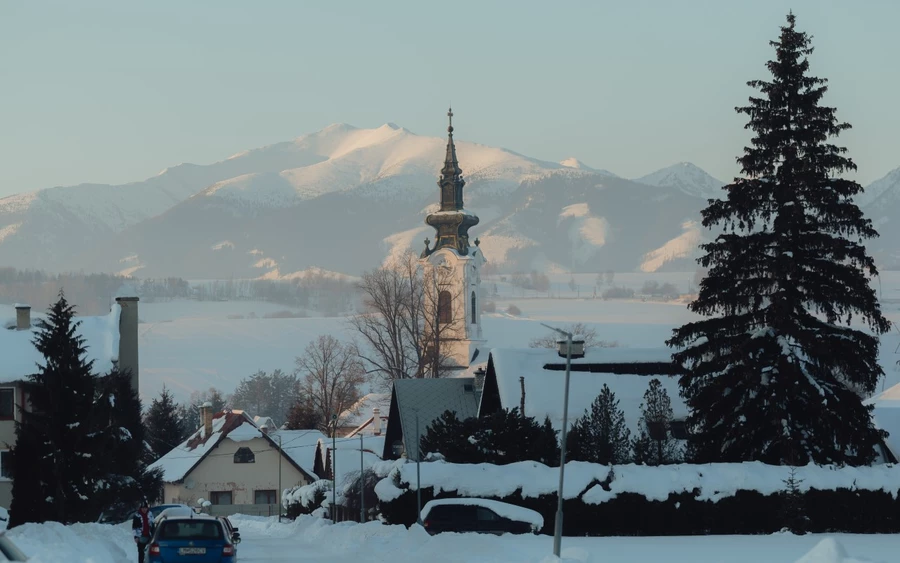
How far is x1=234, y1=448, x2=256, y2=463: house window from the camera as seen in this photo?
9650cm

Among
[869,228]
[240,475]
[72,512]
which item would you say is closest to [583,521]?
[869,228]

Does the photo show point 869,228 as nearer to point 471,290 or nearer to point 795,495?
point 795,495

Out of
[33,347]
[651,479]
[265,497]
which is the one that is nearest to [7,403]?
[33,347]

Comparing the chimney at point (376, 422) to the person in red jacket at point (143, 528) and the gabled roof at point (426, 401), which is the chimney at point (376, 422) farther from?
the person in red jacket at point (143, 528)

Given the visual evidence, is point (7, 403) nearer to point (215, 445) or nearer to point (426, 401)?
point (426, 401)

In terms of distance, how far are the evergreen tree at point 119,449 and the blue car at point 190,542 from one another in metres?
13.5

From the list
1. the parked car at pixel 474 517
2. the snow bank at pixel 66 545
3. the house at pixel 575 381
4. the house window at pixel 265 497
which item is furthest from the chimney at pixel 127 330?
the house window at pixel 265 497

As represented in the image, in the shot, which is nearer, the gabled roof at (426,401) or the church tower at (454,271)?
the gabled roof at (426,401)

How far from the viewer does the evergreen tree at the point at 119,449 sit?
41.4m

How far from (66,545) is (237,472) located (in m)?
69.9

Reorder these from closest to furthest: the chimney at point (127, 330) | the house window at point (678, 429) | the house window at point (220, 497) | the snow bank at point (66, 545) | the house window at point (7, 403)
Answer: the snow bank at point (66, 545) → the house window at point (678, 429) → the house window at point (7, 403) → the chimney at point (127, 330) → the house window at point (220, 497)

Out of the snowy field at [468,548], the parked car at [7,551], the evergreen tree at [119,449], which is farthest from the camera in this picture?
the evergreen tree at [119,449]

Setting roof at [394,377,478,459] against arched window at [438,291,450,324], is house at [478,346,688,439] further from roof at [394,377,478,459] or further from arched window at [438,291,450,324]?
arched window at [438,291,450,324]

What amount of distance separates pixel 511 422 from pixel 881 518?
1187 cm
